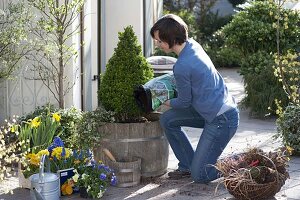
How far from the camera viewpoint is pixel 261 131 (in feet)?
26.6

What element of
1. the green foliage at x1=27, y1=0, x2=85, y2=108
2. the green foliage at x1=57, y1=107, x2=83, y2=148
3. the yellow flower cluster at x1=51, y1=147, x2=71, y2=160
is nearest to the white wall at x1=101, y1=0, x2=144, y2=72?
the green foliage at x1=27, y1=0, x2=85, y2=108

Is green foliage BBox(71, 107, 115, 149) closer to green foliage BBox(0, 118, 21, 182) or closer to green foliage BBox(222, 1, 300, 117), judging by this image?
green foliage BBox(0, 118, 21, 182)

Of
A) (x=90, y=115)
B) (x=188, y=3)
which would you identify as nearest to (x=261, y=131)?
(x=90, y=115)

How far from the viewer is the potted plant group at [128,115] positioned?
5551 mm

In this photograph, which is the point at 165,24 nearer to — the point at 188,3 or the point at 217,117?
the point at 217,117

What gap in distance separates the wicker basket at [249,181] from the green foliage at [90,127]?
3.92 ft

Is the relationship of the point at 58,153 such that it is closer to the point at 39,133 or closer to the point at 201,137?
the point at 39,133

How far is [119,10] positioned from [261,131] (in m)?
2.98

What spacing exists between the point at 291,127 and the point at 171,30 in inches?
82.2

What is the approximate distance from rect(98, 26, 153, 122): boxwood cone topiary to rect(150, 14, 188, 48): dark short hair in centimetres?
37

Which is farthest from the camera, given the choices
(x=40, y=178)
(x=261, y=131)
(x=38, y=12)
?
(x=261, y=131)

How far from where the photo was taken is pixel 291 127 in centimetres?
662

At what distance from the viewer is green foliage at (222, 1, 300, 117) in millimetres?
9031

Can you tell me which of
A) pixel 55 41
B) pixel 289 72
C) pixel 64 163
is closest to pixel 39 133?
pixel 64 163
